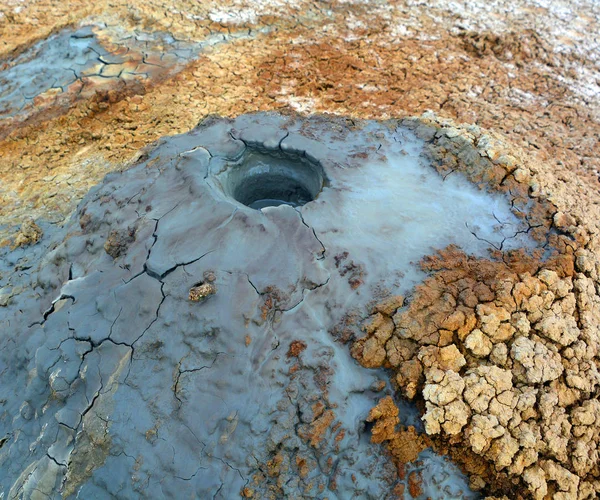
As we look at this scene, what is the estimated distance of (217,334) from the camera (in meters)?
2.14

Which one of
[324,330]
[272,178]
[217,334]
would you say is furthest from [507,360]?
[272,178]

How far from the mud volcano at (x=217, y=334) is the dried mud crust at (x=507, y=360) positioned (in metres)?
0.11

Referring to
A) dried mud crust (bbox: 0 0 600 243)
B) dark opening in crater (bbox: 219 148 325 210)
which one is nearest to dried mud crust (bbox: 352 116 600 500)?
dark opening in crater (bbox: 219 148 325 210)

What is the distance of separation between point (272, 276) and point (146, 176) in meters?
1.31

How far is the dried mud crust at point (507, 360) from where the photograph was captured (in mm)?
1955

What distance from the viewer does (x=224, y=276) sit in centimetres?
226

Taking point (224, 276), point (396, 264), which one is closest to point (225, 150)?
point (224, 276)

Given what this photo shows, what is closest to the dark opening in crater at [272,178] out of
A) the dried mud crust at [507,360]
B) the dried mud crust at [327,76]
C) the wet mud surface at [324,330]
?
the wet mud surface at [324,330]

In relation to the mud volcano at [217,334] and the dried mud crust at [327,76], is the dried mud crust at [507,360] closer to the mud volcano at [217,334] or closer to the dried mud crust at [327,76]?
the mud volcano at [217,334]

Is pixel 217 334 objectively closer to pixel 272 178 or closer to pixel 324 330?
pixel 324 330

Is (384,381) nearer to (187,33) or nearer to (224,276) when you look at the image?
(224,276)

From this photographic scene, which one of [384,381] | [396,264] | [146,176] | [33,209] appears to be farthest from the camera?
[33,209]

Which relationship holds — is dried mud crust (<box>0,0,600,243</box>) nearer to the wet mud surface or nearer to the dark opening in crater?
the wet mud surface

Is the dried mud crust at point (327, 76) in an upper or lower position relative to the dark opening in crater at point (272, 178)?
lower
